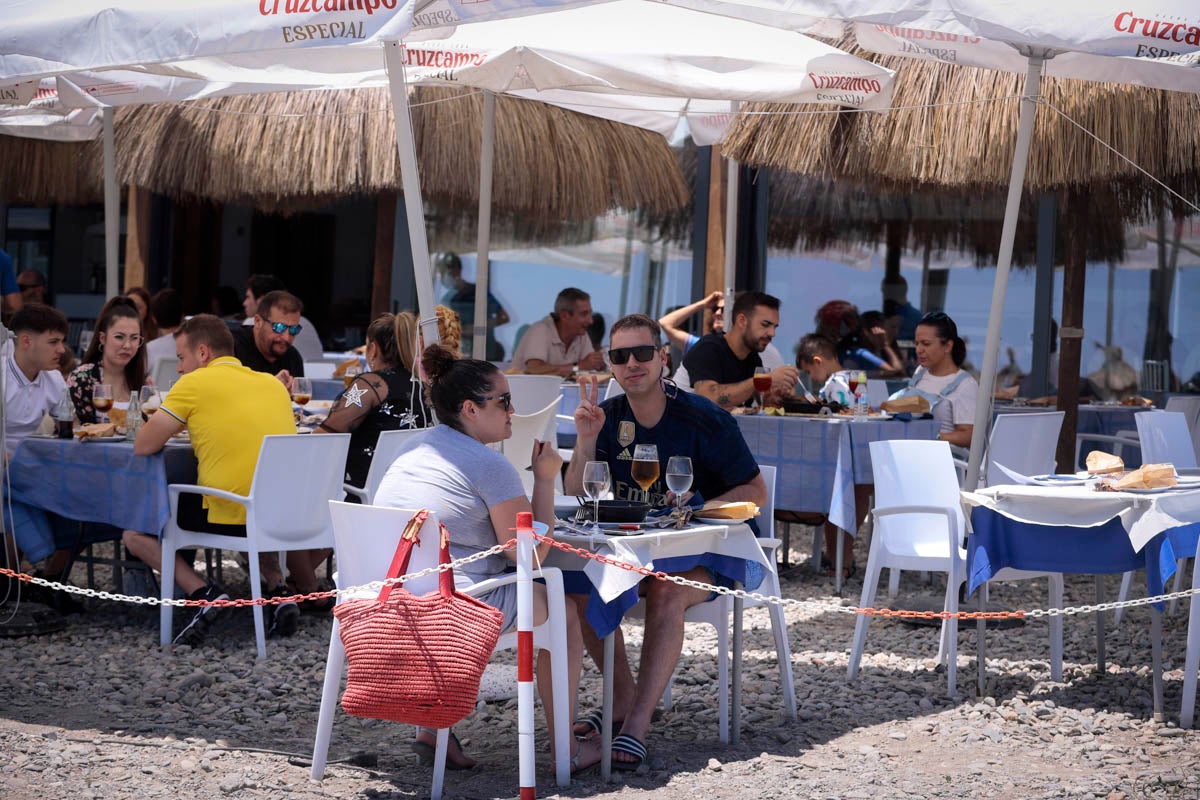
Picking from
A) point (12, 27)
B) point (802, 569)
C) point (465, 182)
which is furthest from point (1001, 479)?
point (465, 182)

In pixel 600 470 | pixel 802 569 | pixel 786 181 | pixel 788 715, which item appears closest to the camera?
pixel 600 470

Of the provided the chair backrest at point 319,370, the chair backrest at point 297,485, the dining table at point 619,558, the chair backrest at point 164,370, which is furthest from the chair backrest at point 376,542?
the chair backrest at point 319,370

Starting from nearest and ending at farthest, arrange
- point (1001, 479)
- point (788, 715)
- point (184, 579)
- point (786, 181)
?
1. point (788, 715)
2. point (184, 579)
3. point (1001, 479)
4. point (786, 181)

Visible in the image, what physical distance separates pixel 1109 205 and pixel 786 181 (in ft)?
9.06

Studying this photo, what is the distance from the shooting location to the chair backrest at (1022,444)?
654 centimetres

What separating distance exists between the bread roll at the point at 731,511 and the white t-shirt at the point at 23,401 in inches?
135

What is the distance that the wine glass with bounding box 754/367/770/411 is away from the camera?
293 inches

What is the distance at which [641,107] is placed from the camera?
844 cm

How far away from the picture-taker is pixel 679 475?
428 cm

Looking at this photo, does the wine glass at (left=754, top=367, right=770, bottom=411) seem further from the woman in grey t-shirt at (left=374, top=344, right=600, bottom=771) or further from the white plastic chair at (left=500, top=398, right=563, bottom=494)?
the woman in grey t-shirt at (left=374, top=344, right=600, bottom=771)

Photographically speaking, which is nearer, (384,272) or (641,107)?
(641,107)

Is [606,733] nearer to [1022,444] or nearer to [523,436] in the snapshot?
[523,436]

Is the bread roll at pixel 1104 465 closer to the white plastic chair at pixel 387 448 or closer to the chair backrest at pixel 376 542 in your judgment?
the white plastic chair at pixel 387 448

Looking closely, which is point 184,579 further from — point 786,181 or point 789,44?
point 786,181
